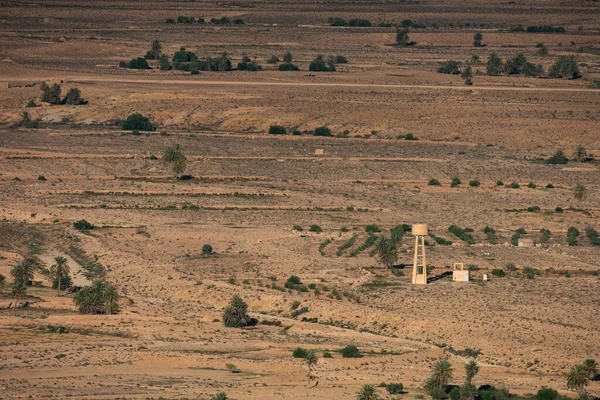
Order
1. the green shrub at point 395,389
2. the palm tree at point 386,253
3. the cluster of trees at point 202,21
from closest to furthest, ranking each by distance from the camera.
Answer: the green shrub at point 395,389 < the palm tree at point 386,253 < the cluster of trees at point 202,21

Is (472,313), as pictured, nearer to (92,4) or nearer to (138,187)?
(138,187)

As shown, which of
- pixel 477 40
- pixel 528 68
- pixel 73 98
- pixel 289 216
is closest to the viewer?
pixel 289 216

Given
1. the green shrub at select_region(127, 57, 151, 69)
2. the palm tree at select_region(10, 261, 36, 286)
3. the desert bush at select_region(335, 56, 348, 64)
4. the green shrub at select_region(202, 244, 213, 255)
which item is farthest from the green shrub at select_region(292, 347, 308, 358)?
the desert bush at select_region(335, 56, 348, 64)

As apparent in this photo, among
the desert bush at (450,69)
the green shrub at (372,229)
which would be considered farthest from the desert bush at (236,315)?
Result: the desert bush at (450,69)

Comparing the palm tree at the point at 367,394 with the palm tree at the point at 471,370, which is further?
the palm tree at the point at 471,370

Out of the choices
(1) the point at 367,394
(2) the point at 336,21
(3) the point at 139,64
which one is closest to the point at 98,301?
(1) the point at 367,394

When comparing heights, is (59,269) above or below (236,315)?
above

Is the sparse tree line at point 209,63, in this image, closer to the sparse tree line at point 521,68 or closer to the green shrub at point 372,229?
the sparse tree line at point 521,68

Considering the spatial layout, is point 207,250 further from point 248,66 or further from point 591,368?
point 248,66
